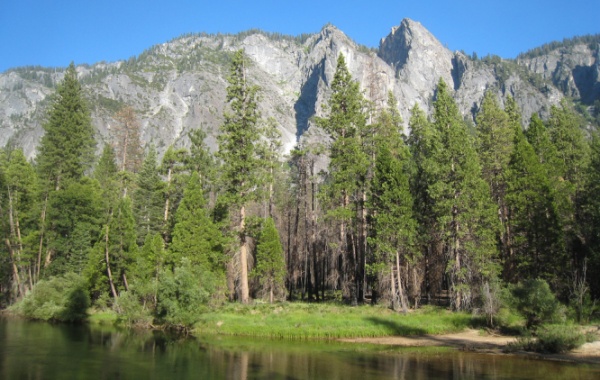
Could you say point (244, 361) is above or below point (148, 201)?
below

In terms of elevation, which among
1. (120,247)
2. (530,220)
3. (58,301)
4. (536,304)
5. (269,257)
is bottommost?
(58,301)

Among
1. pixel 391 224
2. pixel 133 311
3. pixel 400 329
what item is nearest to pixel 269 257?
pixel 391 224

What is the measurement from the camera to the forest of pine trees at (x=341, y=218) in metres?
32.4

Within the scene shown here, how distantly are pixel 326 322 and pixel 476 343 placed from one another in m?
8.84

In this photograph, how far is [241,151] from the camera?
37.6 metres

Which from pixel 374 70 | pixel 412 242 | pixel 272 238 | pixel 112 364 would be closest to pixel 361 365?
pixel 112 364

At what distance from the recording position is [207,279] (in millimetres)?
31906

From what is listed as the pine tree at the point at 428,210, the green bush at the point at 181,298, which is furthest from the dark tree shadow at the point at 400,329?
the green bush at the point at 181,298

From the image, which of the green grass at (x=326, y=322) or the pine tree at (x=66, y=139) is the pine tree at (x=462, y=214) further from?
the pine tree at (x=66, y=139)

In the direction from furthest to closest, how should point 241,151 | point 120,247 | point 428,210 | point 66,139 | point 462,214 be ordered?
point 66,139, point 120,247, point 241,151, point 428,210, point 462,214

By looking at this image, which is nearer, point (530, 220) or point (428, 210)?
point (530, 220)

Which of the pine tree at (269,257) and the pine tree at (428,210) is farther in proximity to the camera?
the pine tree at (269,257)

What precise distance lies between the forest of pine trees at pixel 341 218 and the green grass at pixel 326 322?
2.03 metres

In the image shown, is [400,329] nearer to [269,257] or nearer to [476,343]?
[476,343]
